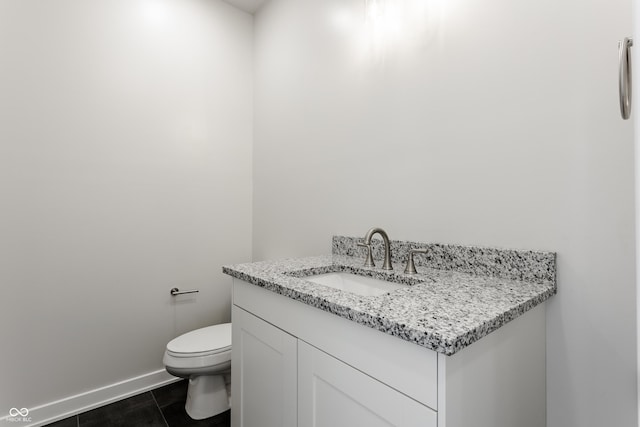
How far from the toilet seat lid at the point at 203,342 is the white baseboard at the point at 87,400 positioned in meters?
Result: 0.45

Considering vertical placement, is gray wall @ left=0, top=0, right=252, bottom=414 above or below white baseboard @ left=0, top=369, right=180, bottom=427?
above

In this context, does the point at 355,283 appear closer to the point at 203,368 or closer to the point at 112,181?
the point at 203,368

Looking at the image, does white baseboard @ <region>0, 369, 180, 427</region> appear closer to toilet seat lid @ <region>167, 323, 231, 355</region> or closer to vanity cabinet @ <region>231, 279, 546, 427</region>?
toilet seat lid @ <region>167, 323, 231, 355</region>

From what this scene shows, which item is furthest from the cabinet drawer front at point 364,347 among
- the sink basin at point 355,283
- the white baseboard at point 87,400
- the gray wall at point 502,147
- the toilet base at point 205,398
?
the white baseboard at point 87,400

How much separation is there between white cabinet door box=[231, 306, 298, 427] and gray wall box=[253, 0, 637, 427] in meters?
0.71

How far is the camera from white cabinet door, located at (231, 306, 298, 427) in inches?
41.7

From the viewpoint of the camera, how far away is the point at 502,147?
3.72 ft

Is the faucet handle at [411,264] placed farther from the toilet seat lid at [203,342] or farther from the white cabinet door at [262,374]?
the toilet seat lid at [203,342]

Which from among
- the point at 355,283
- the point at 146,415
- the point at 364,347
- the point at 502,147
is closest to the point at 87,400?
the point at 146,415

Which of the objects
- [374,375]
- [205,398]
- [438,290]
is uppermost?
[438,290]

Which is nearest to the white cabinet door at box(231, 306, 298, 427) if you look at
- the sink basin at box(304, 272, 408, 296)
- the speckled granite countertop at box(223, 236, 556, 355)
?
the speckled granite countertop at box(223, 236, 556, 355)

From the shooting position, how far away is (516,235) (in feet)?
3.62

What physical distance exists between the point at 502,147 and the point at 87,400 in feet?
8.09

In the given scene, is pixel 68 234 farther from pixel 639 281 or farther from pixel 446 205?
pixel 639 281
